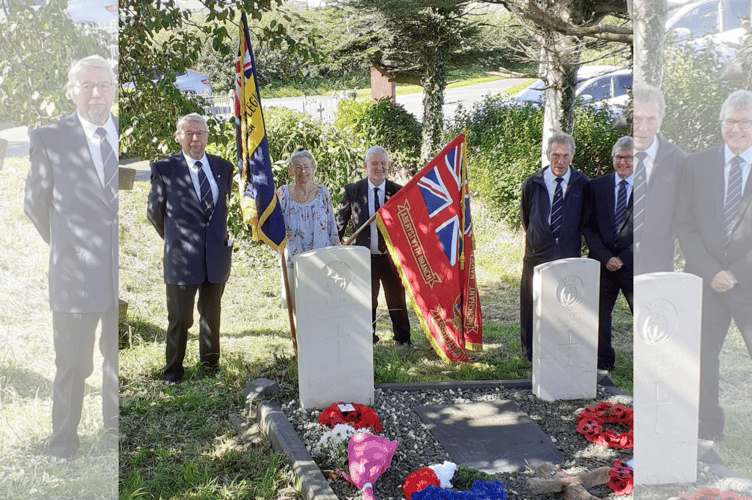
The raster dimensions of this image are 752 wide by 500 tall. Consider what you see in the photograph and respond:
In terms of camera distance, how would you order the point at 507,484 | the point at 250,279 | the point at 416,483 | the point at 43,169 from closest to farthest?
the point at 43,169
the point at 416,483
the point at 507,484
the point at 250,279

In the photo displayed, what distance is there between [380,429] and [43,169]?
9.35ft

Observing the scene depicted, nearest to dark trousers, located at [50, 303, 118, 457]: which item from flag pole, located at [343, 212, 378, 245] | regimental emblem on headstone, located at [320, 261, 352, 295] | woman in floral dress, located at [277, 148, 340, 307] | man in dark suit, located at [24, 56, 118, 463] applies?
man in dark suit, located at [24, 56, 118, 463]

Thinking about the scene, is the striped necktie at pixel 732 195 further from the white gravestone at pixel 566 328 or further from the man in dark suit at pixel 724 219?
the white gravestone at pixel 566 328

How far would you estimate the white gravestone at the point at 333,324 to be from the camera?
501 centimetres

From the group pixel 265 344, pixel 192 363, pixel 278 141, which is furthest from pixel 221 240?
pixel 278 141

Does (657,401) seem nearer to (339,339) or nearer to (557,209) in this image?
(339,339)

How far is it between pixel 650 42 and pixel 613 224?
3392 millimetres

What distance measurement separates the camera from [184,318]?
5.79 metres

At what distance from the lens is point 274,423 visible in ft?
15.8

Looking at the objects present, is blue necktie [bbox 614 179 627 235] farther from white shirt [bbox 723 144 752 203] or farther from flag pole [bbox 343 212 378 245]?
white shirt [bbox 723 144 752 203]

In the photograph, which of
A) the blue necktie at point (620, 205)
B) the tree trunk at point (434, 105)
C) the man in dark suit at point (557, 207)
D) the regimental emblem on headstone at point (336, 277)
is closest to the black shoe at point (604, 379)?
the man in dark suit at point (557, 207)

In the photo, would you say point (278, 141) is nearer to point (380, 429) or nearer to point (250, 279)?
point (250, 279)

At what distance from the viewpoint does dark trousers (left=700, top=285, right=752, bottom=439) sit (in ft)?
9.41

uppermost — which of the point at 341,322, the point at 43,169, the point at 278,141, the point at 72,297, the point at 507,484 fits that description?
the point at 278,141
